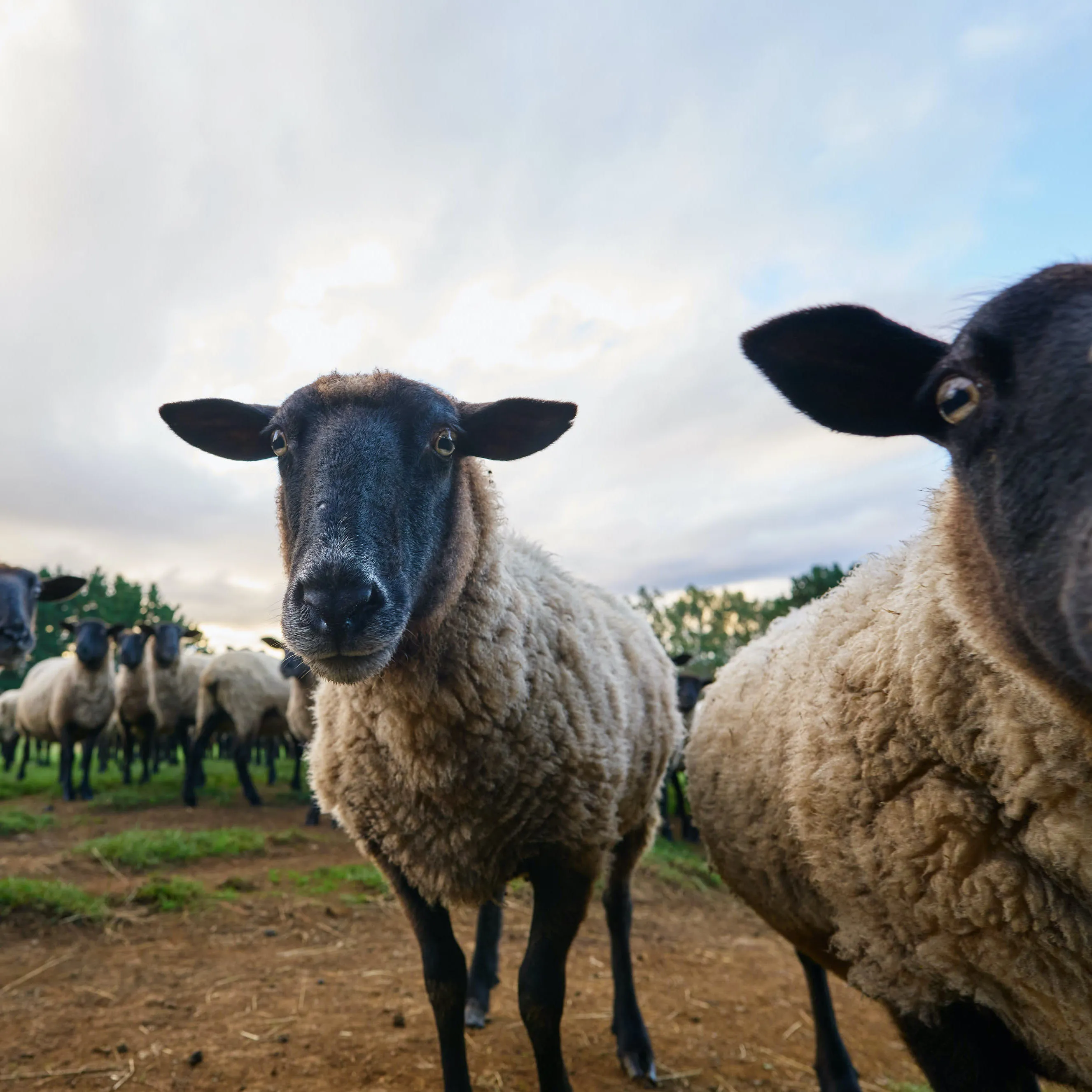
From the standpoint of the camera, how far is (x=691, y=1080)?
3.39 meters

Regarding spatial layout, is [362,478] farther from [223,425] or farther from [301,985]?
[301,985]

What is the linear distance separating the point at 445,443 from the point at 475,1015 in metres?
3.17

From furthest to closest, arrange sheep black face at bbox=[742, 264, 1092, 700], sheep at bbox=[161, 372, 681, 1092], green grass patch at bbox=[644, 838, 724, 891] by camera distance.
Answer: green grass patch at bbox=[644, 838, 724, 891], sheep at bbox=[161, 372, 681, 1092], sheep black face at bbox=[742, 264, 1092, 700]

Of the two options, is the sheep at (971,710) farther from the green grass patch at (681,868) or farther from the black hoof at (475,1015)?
the green grass patch at (681,868)

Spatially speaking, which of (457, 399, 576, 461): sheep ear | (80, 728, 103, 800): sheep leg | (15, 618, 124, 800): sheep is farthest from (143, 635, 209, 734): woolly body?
(457, 399, 576, 461): sheep ear

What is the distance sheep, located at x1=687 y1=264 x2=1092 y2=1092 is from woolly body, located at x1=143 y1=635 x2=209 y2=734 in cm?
1280

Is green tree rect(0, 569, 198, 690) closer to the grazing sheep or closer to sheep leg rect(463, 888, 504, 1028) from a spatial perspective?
the grazing sheep

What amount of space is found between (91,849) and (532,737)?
602 cm

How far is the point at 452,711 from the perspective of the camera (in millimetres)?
2588

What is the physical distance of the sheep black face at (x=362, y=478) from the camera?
2.10m

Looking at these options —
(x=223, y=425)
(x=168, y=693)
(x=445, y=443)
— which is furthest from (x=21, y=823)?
(x=445, y=443)

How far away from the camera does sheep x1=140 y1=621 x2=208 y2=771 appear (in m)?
12.3

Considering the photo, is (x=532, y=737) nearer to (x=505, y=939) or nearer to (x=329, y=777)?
(x=329, y=777)

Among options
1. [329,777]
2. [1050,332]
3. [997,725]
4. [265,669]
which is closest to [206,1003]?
[329,777]
